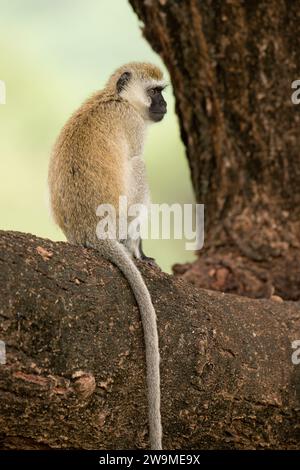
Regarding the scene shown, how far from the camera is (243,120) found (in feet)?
14.8

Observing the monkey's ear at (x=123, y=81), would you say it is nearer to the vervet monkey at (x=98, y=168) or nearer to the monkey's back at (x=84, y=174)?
the vervet monkey at (x=98, y=168)

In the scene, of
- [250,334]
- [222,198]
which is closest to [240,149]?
[222,198]

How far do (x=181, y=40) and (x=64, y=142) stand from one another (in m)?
1.24

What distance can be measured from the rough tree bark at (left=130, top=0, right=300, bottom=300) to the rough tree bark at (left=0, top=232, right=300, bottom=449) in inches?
38.9

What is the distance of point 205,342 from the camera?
9.96 feet

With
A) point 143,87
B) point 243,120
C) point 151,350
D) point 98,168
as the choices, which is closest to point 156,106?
point 143,87

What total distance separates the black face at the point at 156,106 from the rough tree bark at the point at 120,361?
1366mm

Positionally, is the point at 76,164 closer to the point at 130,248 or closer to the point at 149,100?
the point at 130,248

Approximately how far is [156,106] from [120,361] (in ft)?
6.79

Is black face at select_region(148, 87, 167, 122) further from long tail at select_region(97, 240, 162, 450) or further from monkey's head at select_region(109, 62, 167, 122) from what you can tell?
long tail at select_region(97, 240, 162, 450)

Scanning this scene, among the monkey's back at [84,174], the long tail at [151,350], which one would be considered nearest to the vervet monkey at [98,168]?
the monkey's back at [84,174]

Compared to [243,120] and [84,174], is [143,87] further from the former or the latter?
[84,174]

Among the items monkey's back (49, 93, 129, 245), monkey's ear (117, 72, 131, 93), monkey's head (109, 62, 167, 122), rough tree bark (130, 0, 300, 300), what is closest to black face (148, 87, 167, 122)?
monkey's head (109, 62, 167, 122)

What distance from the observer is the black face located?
4363 millimetres
